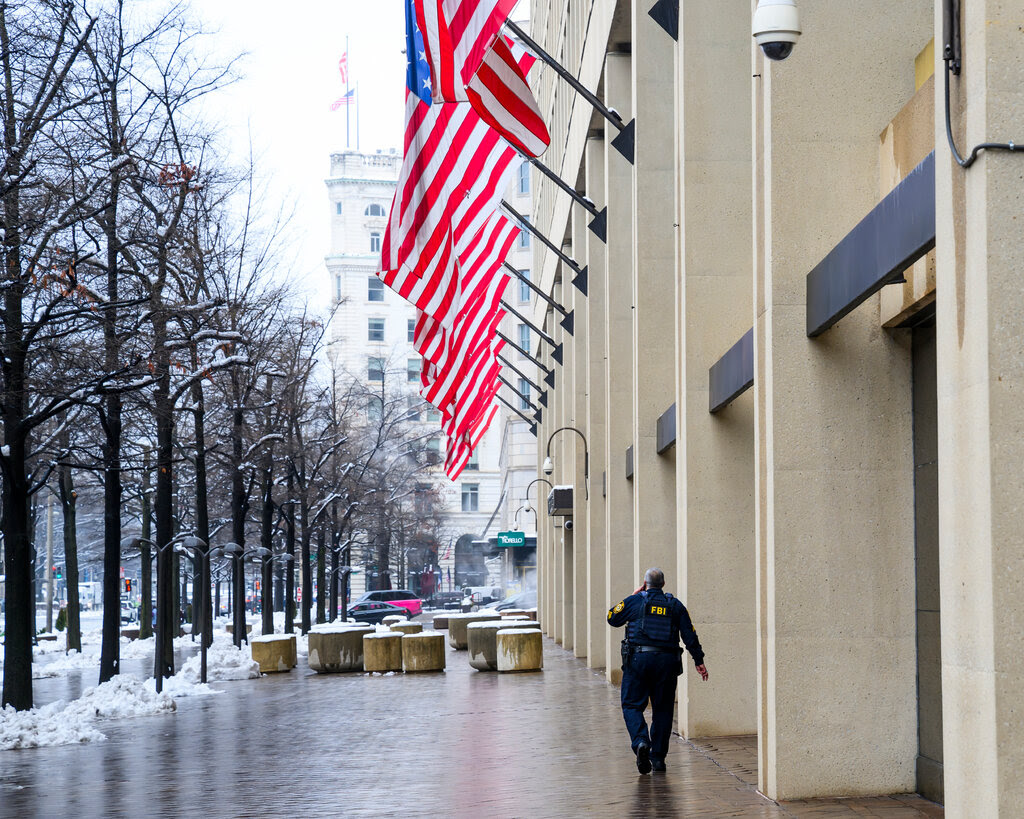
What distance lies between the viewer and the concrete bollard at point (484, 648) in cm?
2897

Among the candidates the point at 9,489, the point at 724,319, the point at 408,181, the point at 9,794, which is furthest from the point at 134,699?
the point at 724,319

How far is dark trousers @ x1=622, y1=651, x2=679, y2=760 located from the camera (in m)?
12.5

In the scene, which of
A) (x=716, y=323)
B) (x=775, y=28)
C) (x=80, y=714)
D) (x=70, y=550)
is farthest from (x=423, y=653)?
(x=775, y=28)

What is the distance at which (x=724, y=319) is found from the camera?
48.6ft

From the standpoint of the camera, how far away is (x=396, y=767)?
13695 millimetres

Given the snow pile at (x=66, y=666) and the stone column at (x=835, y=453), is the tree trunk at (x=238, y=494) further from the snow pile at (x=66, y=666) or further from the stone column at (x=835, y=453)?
the stone column at (x=835, y=453)

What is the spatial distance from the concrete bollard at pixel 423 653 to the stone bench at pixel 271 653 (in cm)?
379

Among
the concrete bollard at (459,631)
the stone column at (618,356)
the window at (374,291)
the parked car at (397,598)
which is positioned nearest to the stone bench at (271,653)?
the concrete bollard at (459,631)

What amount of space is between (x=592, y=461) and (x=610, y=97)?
743 centimetres

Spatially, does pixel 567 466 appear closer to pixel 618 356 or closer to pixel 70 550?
pixel 70 550

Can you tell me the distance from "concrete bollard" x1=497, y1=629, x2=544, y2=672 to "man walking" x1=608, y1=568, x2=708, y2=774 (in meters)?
15.2

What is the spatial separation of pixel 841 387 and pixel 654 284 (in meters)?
8.39

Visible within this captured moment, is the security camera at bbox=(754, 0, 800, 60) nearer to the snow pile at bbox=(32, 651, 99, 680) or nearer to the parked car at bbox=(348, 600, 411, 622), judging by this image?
the snow pile at bbox=(32, 651, 99, 680)

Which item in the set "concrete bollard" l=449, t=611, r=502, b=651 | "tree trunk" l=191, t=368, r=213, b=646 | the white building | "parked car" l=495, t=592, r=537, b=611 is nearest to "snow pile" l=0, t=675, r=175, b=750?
"tree trunk" l=191, t=368, r=213, b=646
